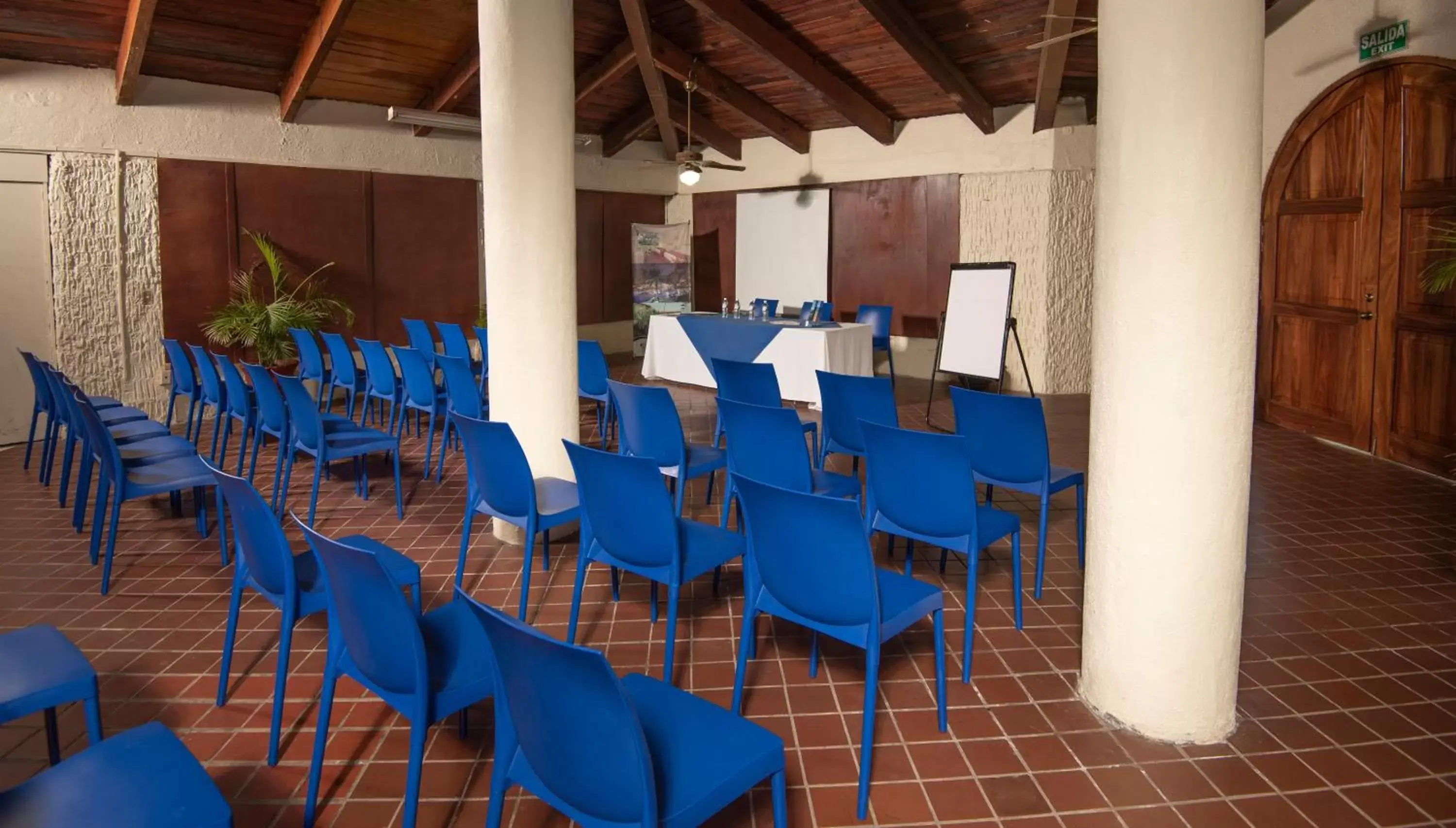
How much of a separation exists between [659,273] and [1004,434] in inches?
365

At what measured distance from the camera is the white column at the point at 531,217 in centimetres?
444

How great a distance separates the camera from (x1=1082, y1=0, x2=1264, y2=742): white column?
2559mm

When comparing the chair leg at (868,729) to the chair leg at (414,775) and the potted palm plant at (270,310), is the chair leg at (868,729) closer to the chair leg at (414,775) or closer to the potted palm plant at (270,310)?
the chair leg at (414,775)

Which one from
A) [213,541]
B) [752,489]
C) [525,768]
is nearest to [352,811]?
[525,768]

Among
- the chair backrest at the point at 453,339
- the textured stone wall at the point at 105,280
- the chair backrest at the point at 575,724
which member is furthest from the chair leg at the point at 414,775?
the textured stone wall at the point at 105,280

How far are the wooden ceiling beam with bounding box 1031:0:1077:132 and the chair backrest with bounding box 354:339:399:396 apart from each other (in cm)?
517

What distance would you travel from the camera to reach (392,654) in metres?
2.08

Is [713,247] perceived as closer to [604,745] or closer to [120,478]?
[120,478]

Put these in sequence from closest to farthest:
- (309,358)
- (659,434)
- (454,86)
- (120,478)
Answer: (120,478) < (659,434) < (309,358) < (454,86)

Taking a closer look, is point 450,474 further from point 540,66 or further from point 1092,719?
point 1092,719

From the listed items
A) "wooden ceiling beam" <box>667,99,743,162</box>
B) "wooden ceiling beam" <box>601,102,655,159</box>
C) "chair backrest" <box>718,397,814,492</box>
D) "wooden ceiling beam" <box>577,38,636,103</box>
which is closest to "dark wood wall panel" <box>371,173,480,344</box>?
"wooden ceiling beam" <box>577,38,636,103</box>

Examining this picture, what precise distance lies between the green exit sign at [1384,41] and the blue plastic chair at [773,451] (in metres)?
5.22

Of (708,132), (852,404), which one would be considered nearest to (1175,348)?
(852,404)

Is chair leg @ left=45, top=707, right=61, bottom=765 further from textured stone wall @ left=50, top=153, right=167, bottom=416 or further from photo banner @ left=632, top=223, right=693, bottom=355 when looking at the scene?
photo banner @ left=632, top=223, right=693, bottom=355
